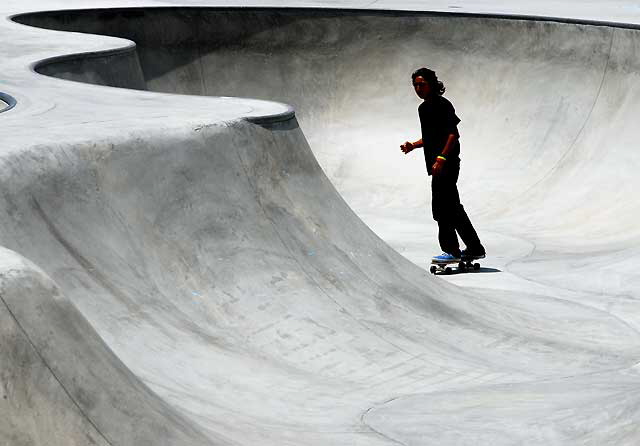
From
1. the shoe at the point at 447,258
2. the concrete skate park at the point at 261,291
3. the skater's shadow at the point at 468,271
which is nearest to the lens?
the concrete skate park at the point at 261,291

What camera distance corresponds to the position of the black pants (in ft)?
34.6

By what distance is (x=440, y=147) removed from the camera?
10.5m

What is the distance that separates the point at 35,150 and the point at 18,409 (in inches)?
125

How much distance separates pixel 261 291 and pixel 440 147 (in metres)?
3.30

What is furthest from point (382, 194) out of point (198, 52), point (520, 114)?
point (198, 52)

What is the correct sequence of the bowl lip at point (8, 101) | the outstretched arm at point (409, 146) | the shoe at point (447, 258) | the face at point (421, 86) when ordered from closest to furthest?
the bowl lip at point (8, 101), the outstretched arm at point (409, 146), the face at point (421, 86), the shoe at point (447, 258)

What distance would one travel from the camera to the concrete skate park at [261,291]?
15.4 ft

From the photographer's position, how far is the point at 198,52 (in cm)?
1883

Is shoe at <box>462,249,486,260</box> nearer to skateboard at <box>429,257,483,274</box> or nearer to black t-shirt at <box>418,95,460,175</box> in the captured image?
skateboard at <box>429,257,483,274</box>

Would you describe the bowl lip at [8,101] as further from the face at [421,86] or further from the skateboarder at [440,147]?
the face at [421,86]

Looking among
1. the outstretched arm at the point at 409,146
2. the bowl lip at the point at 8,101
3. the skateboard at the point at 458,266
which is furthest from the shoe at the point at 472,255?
the bowl lip at the point at 8,101

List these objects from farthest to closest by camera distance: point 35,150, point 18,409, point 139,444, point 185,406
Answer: point 35,150
point 185,406
point 139,444
point 18,409

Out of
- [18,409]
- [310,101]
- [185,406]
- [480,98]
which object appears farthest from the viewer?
[310,101]

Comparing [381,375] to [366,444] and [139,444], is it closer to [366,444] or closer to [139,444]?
[366,444]
